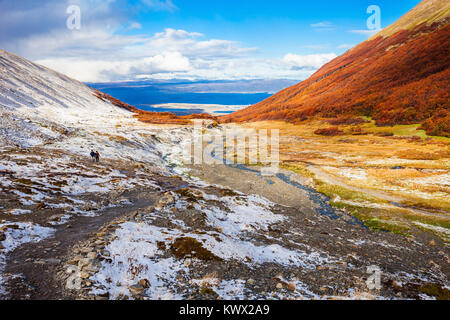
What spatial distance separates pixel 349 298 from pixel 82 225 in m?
19.7

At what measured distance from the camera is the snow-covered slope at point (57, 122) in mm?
49169

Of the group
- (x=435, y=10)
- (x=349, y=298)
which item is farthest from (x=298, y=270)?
(x=435, y=10)

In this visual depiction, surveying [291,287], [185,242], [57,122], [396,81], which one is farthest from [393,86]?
[57,122]

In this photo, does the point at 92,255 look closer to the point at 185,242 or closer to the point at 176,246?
the point at 176,246

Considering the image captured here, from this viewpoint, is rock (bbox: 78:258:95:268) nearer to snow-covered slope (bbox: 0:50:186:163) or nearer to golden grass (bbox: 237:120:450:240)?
golden grass (bbox: 237:120:450:240)

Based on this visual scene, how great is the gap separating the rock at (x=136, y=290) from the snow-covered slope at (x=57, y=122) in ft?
140

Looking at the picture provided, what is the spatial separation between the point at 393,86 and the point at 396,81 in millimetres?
2898

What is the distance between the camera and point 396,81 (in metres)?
121

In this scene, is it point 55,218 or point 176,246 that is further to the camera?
point 55,218

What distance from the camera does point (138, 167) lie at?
46.3 metres

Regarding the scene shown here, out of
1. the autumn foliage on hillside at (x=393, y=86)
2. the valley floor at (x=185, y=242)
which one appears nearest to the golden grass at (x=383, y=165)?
the valley floor at (x=185, y=242)

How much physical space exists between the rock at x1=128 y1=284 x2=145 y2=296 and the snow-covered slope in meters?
42.5

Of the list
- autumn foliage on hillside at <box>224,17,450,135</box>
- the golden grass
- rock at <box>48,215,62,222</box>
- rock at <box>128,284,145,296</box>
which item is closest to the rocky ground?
rock at <box>128,284,145,296</box>
